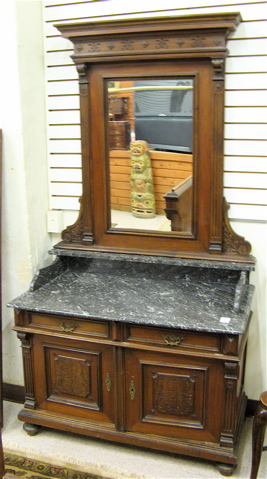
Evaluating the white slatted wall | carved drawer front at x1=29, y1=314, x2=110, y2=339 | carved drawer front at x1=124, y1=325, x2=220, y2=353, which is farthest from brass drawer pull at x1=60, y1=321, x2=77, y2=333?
the white slatted wall

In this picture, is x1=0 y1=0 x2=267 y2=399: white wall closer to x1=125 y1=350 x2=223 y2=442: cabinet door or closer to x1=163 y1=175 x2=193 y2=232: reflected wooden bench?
x1=163 y1=175 x2=193 y2=232: reflected wooden bench

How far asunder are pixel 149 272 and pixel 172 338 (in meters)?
0.58

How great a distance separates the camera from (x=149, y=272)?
304cm

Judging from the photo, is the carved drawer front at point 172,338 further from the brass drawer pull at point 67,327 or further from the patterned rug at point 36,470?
the patterned rug at point 36,470

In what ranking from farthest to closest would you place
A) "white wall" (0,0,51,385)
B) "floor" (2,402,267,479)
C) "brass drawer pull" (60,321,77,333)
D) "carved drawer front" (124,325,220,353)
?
1. "white wall" (0,0,51,385)
2. "brass drawer pull" (60,321,77,333)
3. "floor" (2,402,267,479)
4. "carved drawer front" (124,325,220,353)

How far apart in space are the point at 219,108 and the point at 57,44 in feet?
3.38

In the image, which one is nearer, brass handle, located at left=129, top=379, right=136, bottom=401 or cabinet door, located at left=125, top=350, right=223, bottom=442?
cabinet door, located at left=125, top=350, right=223, bottom=442

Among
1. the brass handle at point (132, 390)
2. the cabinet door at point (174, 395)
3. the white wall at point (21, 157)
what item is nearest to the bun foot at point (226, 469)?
the cabinet door at point (174, 395)

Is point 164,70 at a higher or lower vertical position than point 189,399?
higher

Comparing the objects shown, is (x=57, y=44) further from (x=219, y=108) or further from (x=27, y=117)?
(x=219, y=108)

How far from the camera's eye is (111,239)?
3.05 m

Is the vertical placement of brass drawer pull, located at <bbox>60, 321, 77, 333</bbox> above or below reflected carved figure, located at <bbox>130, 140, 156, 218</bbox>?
below

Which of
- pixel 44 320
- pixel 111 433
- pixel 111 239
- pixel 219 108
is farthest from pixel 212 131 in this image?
pixel 111 433

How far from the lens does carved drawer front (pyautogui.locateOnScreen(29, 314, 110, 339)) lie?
267 cm
